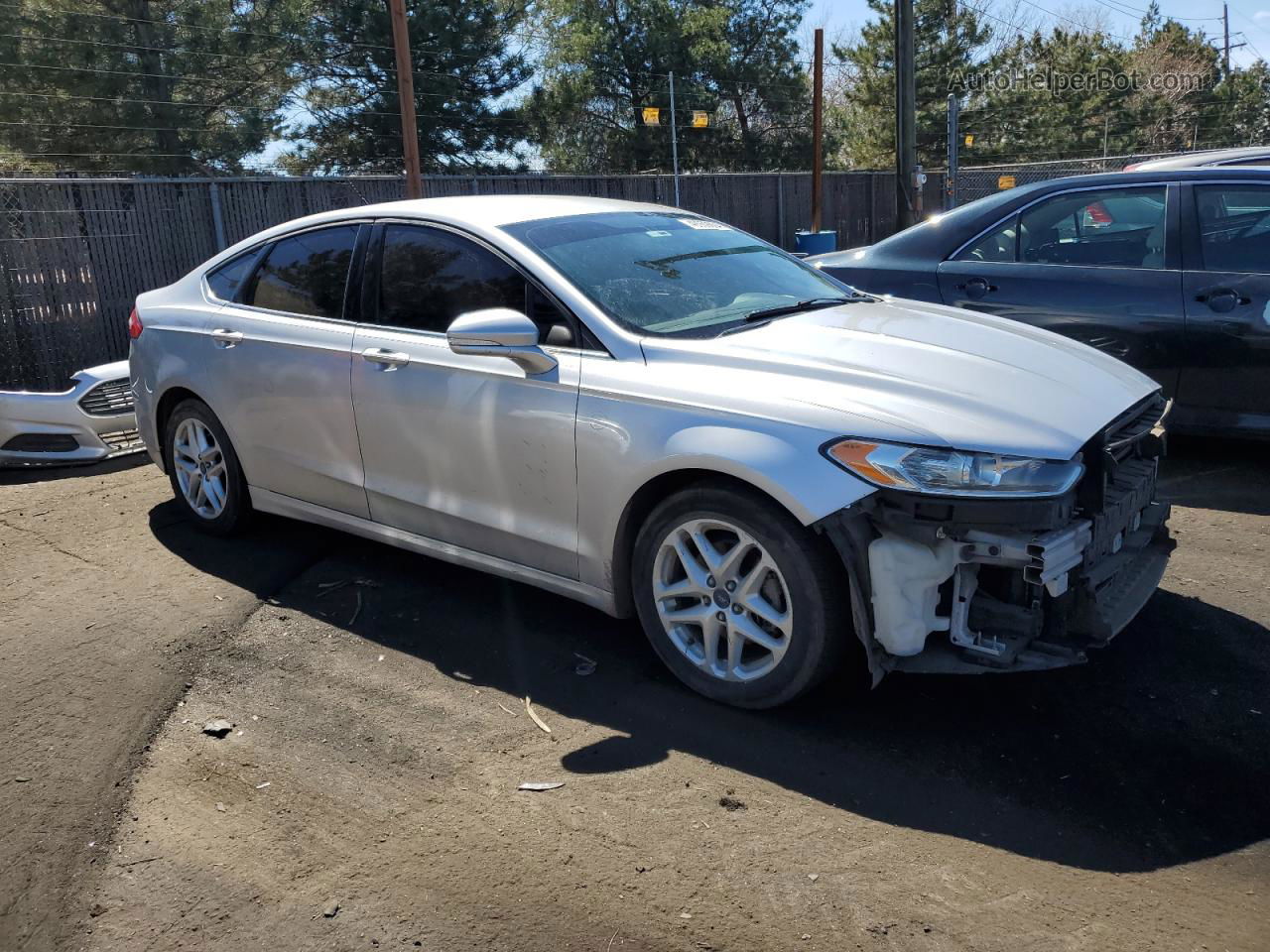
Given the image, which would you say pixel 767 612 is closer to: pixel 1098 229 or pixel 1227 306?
pixel 1227 306

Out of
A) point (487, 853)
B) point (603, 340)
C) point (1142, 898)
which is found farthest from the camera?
point (603, 340)

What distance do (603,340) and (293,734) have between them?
1.68m

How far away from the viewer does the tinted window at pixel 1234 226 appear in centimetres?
568

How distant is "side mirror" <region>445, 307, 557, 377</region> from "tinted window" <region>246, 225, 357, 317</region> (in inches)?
46.0

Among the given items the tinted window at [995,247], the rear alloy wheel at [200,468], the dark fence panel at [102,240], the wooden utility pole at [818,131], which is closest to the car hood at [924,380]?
the tinted window at [995,247]

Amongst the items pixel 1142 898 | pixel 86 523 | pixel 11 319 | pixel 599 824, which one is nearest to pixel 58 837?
pixel 599 824

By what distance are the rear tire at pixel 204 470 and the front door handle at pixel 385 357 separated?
3.89 feet

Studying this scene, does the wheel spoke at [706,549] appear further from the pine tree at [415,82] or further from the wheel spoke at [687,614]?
the pine tree at [415,82]

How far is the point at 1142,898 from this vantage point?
2629 mm

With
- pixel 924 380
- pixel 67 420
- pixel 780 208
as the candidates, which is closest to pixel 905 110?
pixel 780 208

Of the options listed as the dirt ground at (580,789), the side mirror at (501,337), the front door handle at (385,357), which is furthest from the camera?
the front door handle at (385,357)

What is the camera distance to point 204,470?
547cm

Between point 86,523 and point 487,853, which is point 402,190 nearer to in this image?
point 86,523

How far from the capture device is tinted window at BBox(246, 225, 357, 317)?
189 inches
